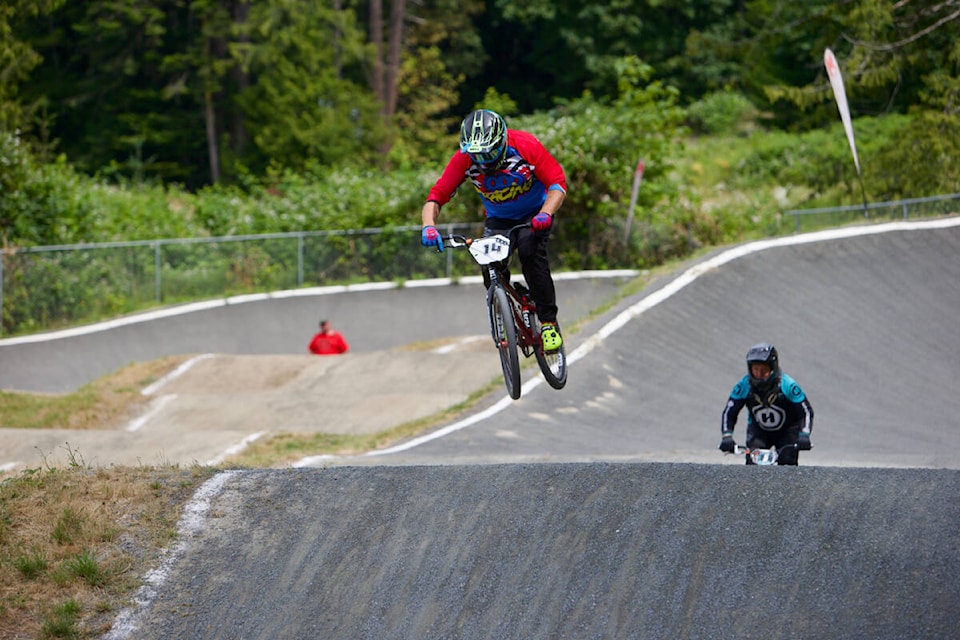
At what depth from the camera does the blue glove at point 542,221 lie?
30.8 ft

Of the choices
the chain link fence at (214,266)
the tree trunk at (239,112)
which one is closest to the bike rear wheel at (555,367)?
the chain link fence at (214,266)

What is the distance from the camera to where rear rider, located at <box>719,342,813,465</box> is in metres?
10.1

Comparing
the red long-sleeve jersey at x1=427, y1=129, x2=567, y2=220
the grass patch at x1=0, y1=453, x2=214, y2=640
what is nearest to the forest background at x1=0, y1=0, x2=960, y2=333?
the grass patch at x1=0, y1=453, x2=214, y2=640

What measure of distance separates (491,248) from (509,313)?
0.63 m

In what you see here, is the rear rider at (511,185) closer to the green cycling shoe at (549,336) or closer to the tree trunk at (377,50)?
the green cycling shoe at (549,336)

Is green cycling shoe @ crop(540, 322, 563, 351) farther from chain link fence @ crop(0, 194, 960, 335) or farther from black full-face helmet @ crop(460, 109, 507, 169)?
chain link fence @ crop(0, 194, 960, 335)

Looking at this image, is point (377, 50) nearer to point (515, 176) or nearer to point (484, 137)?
point (515, 176)

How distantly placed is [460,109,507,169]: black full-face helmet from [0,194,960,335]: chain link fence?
18892mm

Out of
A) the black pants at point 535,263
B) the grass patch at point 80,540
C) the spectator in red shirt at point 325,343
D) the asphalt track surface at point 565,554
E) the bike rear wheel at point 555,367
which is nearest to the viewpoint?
the asphalt track surface at point 565,554

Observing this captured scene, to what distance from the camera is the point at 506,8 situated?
190 feet

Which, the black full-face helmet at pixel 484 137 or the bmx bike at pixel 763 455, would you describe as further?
the bmx bike at pixel 763 455

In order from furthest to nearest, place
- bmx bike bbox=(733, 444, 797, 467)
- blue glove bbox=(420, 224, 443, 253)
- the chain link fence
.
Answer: the chain link fence → bmx bike bbox=(733, 444, 797, 467) → blue glove bbox=(420, 224, 443, 253)

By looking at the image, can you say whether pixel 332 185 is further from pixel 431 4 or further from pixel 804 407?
pixel 431 4

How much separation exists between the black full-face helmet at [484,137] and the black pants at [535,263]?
79 cm
